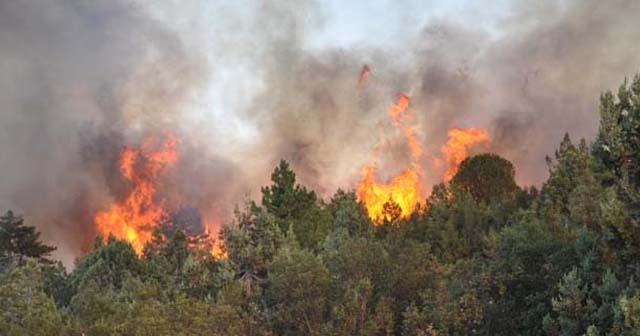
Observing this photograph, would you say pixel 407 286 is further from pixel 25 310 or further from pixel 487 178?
pixel 487 178

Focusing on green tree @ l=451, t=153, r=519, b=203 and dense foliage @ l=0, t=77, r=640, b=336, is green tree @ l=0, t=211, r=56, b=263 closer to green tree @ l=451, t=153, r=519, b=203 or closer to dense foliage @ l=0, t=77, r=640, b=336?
dense foliage @ l=0, t=77, r=640, b=336

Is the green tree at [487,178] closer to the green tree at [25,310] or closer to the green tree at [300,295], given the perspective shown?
the green tree at [300,295]

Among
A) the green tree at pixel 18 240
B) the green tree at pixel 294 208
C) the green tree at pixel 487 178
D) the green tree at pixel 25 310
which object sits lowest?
the green tree at pixel 25 310

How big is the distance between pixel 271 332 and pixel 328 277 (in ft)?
15.5

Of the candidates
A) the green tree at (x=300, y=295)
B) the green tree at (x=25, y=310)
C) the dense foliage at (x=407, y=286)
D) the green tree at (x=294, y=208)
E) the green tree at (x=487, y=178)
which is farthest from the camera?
the green tree at (x=487, y=178)

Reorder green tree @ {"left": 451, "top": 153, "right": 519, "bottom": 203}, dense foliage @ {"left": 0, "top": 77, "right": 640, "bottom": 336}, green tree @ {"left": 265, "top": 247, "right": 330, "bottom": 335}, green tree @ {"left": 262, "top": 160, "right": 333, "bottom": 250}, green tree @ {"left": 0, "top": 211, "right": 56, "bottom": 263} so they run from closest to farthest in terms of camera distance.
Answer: dense foliage @ {"left": 0, "top": 77, "right": 640, "bottom": 336} → green tree @ {"left": 265, "top": 247, "right": 330, "bottom": 335} → green tree @ {"left": 262, "top": 160, "right": 333, "bottom": 250} → green tree @ {"left": 0, "top": 211, "right": 56, "bottom": 263} → green tree @ {"left": 451, "top": 153, "right": 519, "bottom": 203}

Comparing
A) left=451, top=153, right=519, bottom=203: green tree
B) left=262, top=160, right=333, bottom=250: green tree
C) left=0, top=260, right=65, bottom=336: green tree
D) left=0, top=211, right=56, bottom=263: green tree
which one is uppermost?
left=451, top=153, right=519, bottom=203: green tree

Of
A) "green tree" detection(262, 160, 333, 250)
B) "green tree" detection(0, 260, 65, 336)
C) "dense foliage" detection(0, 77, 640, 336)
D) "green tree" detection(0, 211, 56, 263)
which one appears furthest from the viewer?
"green tree" detection(0, 211, 56, 263)

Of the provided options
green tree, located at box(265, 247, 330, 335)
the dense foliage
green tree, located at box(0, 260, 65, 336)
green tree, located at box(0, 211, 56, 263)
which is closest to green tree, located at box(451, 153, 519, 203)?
the dense foliage

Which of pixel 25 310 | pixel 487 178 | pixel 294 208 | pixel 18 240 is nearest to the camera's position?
pixel 25 310

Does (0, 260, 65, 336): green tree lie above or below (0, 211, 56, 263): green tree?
below

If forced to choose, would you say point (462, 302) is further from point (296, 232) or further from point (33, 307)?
point (296, 232)

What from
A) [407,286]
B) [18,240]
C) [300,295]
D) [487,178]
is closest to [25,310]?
[300,295]

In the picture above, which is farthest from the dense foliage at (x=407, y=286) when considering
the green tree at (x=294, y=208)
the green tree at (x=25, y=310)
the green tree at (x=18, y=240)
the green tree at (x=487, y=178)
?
the green tree at (x=487, y=178)
